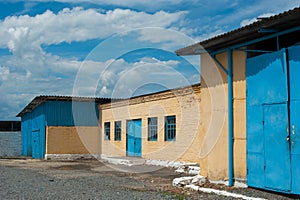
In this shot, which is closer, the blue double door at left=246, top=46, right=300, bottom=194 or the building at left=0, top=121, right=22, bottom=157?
the blue double door at left=246, top=46, right=300, bottom=194

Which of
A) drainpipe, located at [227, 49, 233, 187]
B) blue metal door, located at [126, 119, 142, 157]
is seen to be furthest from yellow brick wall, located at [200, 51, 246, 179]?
blue metal door, located at [126, 119, 142, 157]

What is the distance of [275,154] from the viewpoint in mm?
9672

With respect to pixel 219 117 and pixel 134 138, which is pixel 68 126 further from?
pixel 219 117

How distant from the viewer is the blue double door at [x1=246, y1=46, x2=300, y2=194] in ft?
30.2

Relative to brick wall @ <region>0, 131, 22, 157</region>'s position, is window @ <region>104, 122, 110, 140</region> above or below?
above

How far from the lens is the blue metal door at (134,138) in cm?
2241

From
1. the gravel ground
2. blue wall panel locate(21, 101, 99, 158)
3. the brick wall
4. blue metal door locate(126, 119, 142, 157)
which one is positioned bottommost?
the brick wall

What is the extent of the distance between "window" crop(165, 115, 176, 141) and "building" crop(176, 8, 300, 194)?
689 cm

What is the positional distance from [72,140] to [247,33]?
1913 centimetres

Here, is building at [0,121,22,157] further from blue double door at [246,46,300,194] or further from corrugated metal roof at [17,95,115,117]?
blue double door at [246,46,300,194]

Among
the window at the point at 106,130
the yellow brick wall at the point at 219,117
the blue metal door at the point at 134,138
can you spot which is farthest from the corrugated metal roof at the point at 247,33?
the window at the point at 106,130

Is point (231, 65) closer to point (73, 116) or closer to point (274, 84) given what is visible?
point (274, 84)

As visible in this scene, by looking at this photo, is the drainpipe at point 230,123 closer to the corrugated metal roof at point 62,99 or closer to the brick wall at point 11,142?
the corrugated metal roof at point 62,99

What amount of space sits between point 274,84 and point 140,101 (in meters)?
12.9
